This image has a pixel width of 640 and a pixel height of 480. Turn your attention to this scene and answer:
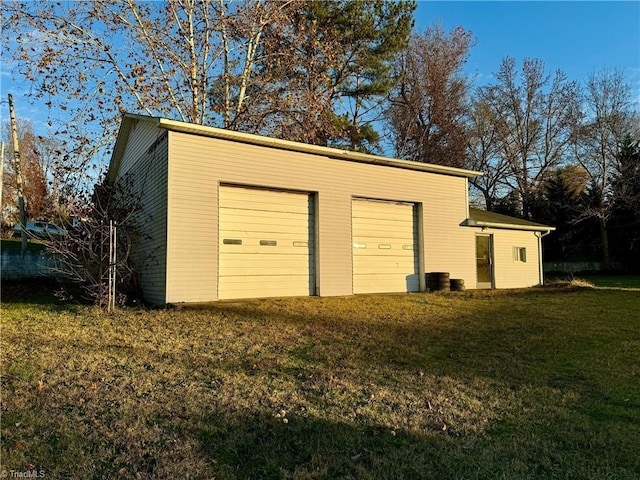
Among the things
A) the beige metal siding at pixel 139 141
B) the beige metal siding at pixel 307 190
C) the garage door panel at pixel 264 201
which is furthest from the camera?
the beige metal siding at pixel 139 141

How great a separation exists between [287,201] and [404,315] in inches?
163

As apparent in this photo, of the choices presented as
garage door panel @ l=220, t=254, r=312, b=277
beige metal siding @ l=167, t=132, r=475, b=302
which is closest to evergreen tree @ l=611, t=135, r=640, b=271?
beige metal siding @ l=167, t=132, r=475, b=302

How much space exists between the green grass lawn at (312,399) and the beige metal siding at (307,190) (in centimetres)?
195

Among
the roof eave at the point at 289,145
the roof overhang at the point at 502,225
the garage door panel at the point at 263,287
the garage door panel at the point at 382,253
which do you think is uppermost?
the roof eave at the point at 289,145

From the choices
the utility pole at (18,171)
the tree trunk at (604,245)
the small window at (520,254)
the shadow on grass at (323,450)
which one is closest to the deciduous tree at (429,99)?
the tree trunk at (604,245)

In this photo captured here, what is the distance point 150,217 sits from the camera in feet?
35.3

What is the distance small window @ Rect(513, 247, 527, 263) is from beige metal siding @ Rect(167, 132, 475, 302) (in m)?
2.94

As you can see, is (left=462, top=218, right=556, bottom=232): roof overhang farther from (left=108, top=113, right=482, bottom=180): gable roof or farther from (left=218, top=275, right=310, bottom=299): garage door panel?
(left=218, top=275, right=310, bottom=299): garage door panel

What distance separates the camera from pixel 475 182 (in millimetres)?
32156

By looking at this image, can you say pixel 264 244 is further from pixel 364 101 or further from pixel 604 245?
pixel 604 245

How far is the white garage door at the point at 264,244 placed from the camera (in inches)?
410

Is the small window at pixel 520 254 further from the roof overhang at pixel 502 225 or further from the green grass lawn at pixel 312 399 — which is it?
the green grass lawn at pixel 312 399

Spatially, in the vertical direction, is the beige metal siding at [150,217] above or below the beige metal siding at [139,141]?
below

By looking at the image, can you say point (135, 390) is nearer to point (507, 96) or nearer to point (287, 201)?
point (287, 201)
